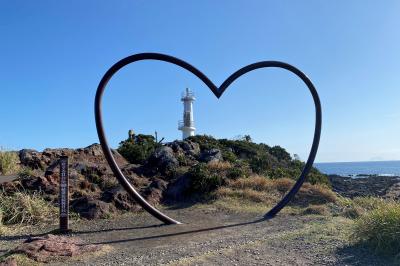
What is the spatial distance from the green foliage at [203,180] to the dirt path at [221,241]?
7.85ft

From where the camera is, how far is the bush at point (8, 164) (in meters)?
17.2

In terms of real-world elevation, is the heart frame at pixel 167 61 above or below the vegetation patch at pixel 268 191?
above

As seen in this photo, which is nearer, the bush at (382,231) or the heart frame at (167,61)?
the bush at (382,231)

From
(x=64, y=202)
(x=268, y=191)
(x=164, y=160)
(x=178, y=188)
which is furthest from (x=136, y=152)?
(x=64, y=202)

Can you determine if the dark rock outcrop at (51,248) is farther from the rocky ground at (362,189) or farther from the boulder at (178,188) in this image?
the rocky ground at (362,189)

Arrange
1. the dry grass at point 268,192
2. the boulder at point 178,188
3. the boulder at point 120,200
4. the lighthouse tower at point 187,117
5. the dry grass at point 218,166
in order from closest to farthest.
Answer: the boulder at point 120,200 < the dry grass at point 268,192 < the boulder at point 178,188 < the dry grass at point 218,166 < the lighthouse tower at point 187,117

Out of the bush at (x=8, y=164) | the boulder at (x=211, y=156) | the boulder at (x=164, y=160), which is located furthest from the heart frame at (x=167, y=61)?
the bush at (x=8, y=164)

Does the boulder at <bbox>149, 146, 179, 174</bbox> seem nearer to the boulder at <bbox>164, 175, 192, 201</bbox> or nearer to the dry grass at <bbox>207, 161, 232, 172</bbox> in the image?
the dry grass at <bbox>207, 161, 232, 172</bbox>

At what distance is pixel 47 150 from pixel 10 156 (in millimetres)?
1741

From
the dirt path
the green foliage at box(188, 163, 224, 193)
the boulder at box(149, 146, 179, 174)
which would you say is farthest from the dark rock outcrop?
the boulder at box(149, 146, 179, 174)

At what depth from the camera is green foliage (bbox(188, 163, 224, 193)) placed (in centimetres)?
1408

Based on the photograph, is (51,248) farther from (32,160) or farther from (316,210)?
(32,160)

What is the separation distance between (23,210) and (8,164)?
7393 mm

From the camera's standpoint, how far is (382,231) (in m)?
7.19
